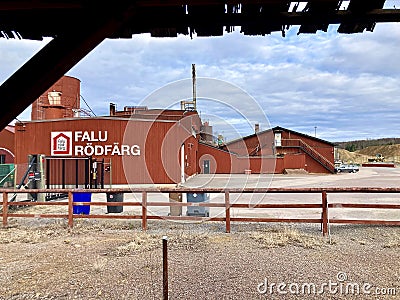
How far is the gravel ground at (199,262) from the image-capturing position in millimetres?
4293

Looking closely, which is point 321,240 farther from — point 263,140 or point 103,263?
point 263,140

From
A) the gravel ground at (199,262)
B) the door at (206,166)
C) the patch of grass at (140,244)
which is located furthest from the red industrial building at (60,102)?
the patch of grass at (140,244)

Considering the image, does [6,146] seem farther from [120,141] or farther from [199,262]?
[199,262]

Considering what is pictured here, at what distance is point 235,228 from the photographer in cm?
812

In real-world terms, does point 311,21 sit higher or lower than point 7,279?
higher

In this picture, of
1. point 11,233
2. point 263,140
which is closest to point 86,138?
point 11,233

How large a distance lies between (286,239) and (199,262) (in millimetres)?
2088

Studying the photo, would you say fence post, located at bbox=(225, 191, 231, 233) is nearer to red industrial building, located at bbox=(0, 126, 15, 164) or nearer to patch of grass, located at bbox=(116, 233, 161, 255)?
patch of grass, located at bbox=(116, 233, 161, 255)

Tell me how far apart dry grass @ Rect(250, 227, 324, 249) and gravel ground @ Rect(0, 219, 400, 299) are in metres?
0.02

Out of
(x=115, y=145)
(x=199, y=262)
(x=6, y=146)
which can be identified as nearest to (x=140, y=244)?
(x=199, y=262)

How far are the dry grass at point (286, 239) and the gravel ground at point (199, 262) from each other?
2 centimetres

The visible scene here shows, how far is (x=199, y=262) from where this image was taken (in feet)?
17.9

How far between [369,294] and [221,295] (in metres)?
1.68

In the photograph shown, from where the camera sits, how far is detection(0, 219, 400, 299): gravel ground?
→ 4.29m
